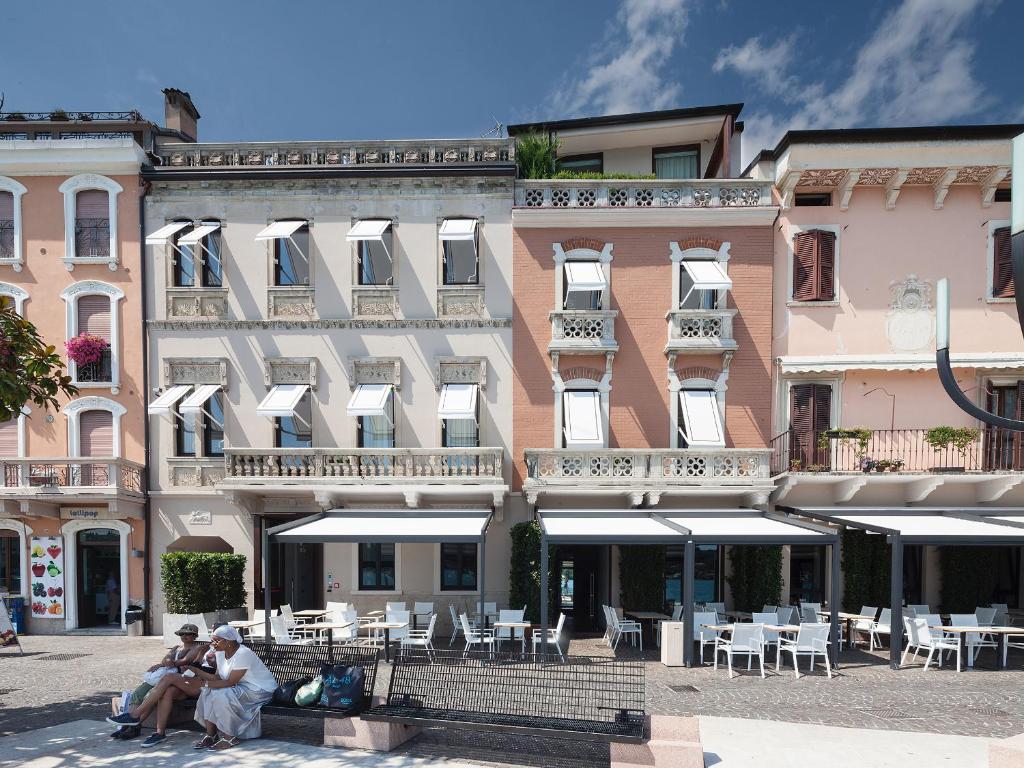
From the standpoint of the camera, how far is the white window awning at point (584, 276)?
14.8 meters

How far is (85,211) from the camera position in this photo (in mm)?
16031

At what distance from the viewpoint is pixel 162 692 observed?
759 centimetres

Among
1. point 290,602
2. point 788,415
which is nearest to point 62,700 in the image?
point 290,602

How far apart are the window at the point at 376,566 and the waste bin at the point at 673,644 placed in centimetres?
737

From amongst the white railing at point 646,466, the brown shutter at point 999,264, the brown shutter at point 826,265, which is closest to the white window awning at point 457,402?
the white railing at point 646,466

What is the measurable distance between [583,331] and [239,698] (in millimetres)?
11011

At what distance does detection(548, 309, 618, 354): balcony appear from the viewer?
15422 mm

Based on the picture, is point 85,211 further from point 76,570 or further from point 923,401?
point 923,401

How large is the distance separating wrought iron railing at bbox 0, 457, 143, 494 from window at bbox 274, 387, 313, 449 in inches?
149

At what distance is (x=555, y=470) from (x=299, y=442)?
22.7ft

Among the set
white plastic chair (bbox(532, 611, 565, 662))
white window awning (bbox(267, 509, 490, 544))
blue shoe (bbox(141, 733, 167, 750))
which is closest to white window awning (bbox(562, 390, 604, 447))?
white window awning (bbox(267, 509, 490, 544))

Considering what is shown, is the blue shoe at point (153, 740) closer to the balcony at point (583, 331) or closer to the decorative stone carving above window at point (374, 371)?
the decorative stone carving above window at point (374, 371)

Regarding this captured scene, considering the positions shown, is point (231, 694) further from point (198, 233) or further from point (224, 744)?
point (198, 233)

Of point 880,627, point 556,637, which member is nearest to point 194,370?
point 556,637
